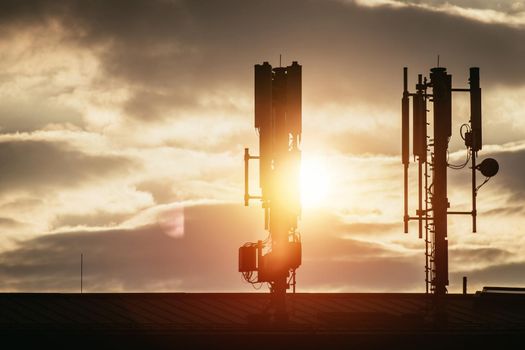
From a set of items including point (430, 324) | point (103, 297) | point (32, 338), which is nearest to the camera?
point (32, 338)

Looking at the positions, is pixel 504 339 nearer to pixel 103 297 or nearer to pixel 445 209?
pixel 445 209

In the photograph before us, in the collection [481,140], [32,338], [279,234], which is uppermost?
[481,140]

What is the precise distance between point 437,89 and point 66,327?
2243 cm

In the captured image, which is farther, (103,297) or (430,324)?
(103,297)

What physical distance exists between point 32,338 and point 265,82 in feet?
57.3

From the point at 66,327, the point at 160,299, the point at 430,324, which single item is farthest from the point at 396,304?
the point at 66,327

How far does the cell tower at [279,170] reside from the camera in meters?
67.4

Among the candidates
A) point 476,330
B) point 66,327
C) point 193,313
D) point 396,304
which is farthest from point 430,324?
point 66,327

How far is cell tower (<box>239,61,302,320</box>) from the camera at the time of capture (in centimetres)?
6738

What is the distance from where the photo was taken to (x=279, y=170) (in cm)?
6756

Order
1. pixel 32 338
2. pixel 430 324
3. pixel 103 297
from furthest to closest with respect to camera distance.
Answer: pixel 103 297, pixel 430 324, pixel 32 338

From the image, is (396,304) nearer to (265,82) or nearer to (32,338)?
(265,82)

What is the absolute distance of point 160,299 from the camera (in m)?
73.1

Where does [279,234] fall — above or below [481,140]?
below
